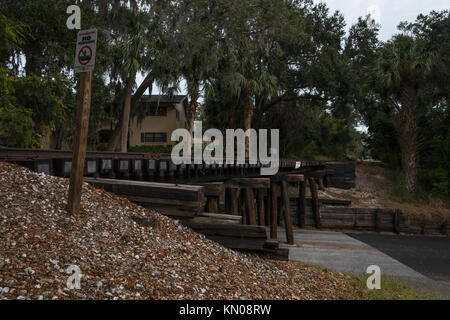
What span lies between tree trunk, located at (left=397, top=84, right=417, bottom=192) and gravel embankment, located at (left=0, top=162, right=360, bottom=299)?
65.4 feet

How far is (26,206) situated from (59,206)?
0.44 m

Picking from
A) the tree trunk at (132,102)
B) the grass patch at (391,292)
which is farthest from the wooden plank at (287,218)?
the tree trunk at (132,102)

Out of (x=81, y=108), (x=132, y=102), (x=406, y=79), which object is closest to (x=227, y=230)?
(x=81, y=108)

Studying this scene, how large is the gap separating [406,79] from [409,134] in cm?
392

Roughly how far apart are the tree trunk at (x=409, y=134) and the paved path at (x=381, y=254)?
25.6 ft

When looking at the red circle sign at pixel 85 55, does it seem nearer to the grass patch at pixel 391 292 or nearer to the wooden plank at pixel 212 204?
the wooden plank at pixel 212 204

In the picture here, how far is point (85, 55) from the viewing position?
497cm

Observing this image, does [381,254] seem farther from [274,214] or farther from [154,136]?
[154,136]

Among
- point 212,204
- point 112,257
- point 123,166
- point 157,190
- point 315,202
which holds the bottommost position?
point 112,257

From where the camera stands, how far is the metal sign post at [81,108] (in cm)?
493

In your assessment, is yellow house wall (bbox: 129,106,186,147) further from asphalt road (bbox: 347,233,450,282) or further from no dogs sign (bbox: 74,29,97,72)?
no dogs sign (bbox: 74,29,97,72)

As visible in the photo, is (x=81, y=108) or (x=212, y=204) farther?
(x=212, y=204)

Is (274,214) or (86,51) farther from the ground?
(86,51)
